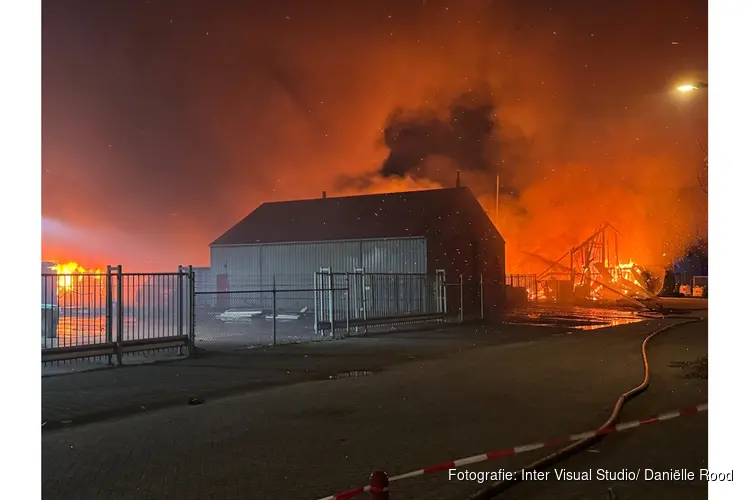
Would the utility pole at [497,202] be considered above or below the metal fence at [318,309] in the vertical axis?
above

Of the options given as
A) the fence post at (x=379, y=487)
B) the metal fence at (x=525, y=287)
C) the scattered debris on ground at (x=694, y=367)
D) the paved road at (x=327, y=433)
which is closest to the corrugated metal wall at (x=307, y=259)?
the metal fence at (x=525, y=287)

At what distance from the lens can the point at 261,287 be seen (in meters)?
36.7

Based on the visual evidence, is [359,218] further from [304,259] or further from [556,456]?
[556,456]

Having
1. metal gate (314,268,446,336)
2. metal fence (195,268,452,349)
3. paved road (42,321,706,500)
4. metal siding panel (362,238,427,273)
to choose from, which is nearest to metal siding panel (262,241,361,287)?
metal fence (195,268,452,349)

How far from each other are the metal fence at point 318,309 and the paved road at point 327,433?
5343mm

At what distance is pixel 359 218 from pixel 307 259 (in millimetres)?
3658

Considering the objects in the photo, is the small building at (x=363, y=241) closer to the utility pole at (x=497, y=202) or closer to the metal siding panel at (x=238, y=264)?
the metal siding panel at (x=238, y=264)

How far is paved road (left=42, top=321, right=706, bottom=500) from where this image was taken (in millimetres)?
5797

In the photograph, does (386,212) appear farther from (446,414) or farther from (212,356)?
(446,414)

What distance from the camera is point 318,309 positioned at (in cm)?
2222

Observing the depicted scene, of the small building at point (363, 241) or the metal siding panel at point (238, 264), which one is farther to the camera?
the metal siding panel at point (238, 264)

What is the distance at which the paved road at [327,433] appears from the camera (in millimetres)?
5797

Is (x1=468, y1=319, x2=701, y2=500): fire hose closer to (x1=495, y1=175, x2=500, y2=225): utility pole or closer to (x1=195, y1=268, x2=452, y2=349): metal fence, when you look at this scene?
(x1=195, y1=268, x2=452, y2=349): metal fence
